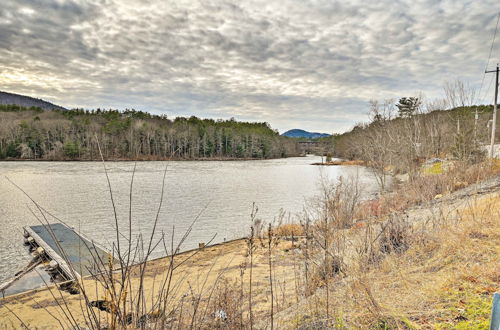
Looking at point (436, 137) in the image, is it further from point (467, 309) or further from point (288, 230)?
point (467, 309)

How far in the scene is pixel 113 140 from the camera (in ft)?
279

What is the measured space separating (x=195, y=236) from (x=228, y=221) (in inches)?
128

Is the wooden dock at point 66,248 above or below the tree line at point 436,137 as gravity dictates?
below

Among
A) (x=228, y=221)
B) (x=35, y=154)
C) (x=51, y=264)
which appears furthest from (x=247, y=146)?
(x=51, y=264)

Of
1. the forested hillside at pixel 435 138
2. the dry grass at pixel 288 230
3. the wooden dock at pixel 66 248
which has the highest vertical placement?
the forested hillside at pixel 435 138

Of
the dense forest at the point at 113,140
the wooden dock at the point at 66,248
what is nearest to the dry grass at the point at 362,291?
the wooden dock at the point at 66,248

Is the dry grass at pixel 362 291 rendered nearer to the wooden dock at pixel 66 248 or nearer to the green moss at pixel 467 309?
the green moss at pixel 467 309

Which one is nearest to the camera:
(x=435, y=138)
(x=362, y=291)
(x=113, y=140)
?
(x=362, y=291)

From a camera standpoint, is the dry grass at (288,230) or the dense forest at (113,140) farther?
the dense forest at (113,140)

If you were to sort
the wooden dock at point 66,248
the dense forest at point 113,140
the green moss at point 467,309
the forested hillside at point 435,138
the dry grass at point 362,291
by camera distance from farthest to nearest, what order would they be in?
the dense forest at point 113,140, the forested hillside at point 435,138, the wooden dock at point 66,248, the dry grass at point 362,291, the green moss at point 467,309

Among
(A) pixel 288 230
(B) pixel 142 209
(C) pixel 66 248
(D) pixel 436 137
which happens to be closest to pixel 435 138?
(D) pixel 436 137

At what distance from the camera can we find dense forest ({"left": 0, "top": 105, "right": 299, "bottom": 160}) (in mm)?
75438

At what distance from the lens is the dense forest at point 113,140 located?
7544 cm

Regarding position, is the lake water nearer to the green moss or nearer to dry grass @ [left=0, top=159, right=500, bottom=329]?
dry grass @ [left=0, top=159, right=500, bottom=329]
